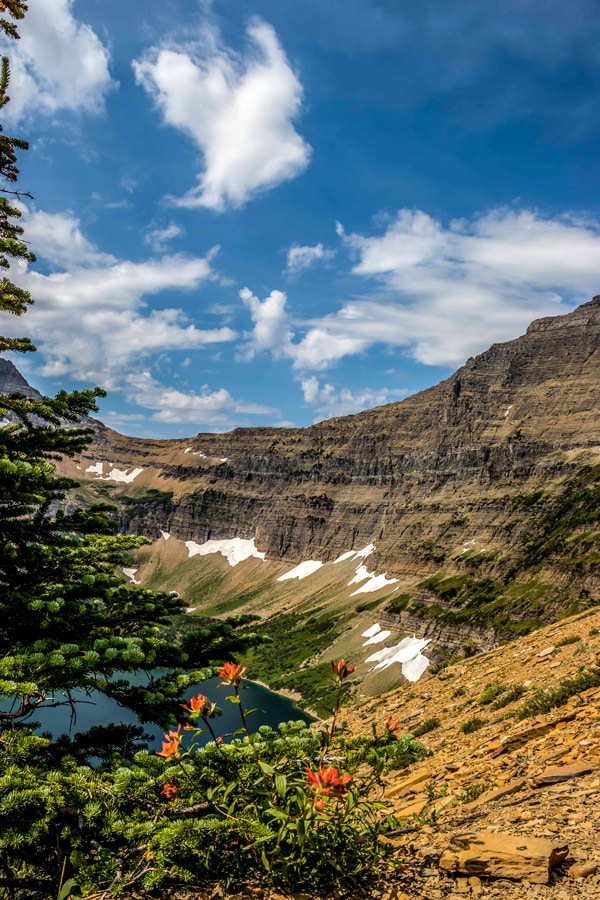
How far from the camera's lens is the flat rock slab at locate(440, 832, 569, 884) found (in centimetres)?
581

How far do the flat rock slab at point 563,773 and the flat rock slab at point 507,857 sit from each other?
215 cm

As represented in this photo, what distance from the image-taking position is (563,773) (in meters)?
8.32

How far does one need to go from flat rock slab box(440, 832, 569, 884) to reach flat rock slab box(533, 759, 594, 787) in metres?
2.15

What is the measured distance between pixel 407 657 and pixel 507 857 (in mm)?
102299

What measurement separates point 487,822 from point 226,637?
4817mm

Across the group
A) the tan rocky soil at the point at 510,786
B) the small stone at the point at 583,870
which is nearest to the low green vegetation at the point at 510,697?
the tan rocky soil at the point at 510,786

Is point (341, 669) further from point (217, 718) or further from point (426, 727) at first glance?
point (217, 718)

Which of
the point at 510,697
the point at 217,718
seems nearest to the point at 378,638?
the point at 217,718

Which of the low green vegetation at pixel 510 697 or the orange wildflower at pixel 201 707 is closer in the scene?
the orange wildflower at pixel 201 707

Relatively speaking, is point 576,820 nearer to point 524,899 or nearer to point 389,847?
point 524,899

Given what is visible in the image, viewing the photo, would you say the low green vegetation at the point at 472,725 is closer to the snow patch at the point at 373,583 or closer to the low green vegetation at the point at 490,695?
the low green vegetation at the point at 490,695

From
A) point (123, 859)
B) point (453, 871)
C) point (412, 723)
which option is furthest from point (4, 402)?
point (412, 723)

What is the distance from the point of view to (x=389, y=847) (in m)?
6.22

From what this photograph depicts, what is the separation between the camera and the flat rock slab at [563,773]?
8203 mm
